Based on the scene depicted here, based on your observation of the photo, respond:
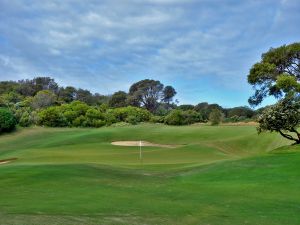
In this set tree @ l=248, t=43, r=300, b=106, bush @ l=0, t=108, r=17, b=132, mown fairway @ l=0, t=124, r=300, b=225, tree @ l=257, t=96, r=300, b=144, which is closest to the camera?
mown fairway @ l=0, t=124, r=300, b=225

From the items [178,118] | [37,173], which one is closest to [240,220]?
[37,173]

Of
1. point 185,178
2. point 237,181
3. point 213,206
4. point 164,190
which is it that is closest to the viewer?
point 213,206

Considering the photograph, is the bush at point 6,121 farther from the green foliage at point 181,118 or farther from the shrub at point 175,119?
the green foliage at point 181,118

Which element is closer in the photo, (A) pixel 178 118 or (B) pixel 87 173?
(B) pixel 87 173

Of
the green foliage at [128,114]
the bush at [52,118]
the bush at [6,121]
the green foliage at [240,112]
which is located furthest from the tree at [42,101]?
the green foliage at [240,112]

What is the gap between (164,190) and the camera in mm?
23109

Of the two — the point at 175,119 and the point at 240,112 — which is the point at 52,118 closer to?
the point at 175,119

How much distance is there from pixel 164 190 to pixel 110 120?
107 meters

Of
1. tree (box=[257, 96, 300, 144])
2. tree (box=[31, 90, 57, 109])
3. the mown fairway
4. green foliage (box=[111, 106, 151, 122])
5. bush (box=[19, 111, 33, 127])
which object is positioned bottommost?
the mown fairway

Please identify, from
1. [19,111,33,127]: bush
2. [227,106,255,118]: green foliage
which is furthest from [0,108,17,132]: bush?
[227,106,255,118]: green foliage

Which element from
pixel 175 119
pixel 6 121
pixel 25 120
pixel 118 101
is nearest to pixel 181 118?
pixel 175 119

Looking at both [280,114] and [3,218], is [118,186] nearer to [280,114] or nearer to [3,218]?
[3,218]

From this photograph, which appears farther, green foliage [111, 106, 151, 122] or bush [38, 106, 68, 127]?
green foliage [111, 106, 151, 122]

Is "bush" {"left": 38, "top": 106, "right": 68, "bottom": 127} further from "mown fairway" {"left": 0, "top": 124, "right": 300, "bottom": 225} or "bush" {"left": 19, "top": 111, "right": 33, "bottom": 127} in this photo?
"mown fairway" {"left": 0, "top": 124, "right": 300, "bottom": 225}
